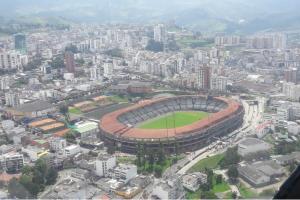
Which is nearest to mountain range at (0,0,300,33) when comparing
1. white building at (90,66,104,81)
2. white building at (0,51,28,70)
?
white building at (90,66,104,81)

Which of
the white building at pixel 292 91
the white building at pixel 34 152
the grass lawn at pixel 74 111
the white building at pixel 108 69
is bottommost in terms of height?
the white building at pixel 34 152

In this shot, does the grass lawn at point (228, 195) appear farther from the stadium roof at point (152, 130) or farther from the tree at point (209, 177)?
the stadium roof at point (152, 130)

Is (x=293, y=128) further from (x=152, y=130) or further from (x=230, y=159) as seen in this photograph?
(x=152, y=130)

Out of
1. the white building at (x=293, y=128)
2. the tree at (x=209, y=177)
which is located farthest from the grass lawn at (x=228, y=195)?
the white building at (x=293, y=128)

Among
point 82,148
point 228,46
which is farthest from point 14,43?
point 82,148

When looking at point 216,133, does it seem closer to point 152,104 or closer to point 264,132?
point 264,132

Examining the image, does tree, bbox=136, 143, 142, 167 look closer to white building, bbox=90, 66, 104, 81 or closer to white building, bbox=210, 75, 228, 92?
white building, bbox=210, 75, 228, 92
